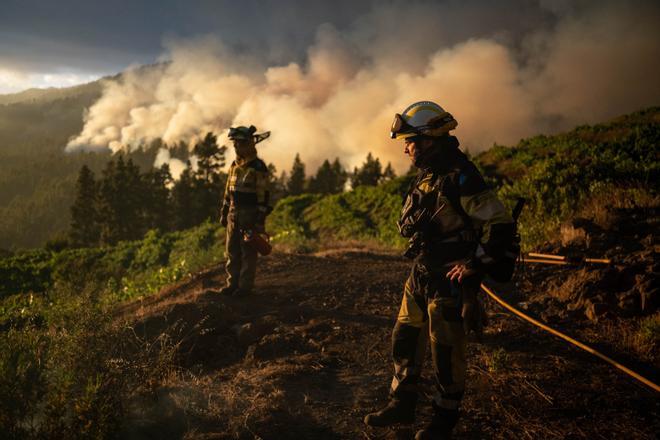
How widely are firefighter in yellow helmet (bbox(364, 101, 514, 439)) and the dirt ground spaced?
50 cm

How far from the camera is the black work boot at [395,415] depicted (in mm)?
3732

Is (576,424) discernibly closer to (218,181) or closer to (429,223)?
(429,223)

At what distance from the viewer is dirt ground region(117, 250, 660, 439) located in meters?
3.76

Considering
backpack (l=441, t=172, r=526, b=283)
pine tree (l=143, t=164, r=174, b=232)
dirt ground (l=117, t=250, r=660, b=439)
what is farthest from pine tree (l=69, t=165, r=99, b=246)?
backpack (l=441, t=172, r=526, b=283)

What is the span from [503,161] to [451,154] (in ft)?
55.2

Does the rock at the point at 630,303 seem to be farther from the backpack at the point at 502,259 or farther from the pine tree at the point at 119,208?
the pine tree at the point at 119,208

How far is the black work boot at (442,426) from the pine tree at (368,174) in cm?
7874

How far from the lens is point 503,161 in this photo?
19.0 meters

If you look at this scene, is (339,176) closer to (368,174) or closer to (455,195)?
(368,174)

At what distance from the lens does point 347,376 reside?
4.92 m

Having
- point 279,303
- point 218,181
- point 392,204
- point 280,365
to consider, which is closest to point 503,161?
point 392,204

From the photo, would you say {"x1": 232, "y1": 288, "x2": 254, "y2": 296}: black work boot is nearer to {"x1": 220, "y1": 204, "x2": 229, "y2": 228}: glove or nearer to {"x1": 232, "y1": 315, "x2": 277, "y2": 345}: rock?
{"x1": 220, "y1": 204, "x2": 229, "y2": 228}: glove

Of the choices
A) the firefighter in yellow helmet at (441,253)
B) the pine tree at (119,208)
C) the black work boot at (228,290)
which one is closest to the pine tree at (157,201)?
the pine tree at (119,208)

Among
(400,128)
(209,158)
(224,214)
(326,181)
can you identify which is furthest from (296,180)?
(400,128)
